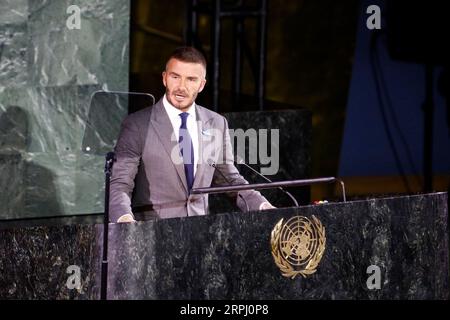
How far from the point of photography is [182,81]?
577 cm

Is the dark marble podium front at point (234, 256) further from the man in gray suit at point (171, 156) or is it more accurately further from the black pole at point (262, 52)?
the black pole at point (262, 52)

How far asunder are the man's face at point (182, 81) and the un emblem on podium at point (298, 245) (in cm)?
82

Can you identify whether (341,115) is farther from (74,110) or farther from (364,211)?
(364,211)

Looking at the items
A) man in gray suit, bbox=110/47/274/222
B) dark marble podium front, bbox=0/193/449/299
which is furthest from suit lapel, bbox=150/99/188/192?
dark marble podium front, bbox=0/193/449/299

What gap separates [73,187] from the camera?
7.46m

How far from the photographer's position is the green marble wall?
23.3 ft

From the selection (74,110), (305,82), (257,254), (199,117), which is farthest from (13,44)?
(305,82)

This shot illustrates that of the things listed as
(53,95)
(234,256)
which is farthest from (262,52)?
(234,256)

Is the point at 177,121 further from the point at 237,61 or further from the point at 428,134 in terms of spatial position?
the point at 428,134

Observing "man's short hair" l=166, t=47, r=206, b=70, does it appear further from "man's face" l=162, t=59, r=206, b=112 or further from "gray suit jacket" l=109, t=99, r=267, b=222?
"gray suit jacket" l=109, t=99, r=267, b=222

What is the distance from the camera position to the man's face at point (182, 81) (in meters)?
5.75

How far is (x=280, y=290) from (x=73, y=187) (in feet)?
7.70

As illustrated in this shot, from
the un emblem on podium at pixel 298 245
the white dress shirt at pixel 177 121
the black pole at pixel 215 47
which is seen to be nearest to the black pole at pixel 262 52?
the black pole at pixel 215 47

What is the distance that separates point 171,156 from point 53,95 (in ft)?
5.63
